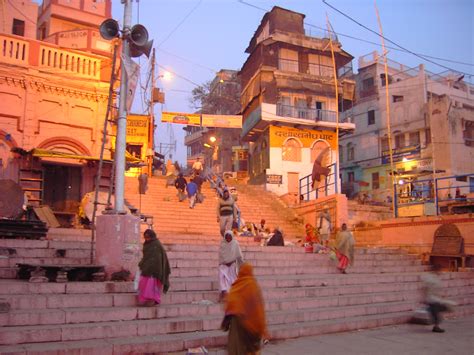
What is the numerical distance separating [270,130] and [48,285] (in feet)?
82.3

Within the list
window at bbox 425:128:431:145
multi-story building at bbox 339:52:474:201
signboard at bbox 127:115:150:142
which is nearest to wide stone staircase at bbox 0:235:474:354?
signboard at bbox 127:115:150:142

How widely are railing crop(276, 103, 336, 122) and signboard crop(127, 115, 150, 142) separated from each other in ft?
30.8

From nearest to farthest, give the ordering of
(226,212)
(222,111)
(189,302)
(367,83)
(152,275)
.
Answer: (152,275)
(189,302)
(226,212)
(367,83)
(222,111)

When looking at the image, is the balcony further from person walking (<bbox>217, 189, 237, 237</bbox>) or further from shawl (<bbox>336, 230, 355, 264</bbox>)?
shawl (<bbox>336, 230, 355, 264</bbox>)

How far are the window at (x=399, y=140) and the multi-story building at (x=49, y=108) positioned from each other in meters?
29.1

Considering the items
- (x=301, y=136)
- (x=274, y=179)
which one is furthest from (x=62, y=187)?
(x=301, y=136)

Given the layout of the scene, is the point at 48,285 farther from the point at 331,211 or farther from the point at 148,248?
the point at 331,211

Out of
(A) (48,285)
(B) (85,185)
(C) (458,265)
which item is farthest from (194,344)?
(B) (85,185)

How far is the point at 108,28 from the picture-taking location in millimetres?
8797

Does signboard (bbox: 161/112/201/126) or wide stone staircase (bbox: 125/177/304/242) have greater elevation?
signboard (bbox: 161/112/201/126)

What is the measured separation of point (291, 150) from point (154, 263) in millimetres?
25225

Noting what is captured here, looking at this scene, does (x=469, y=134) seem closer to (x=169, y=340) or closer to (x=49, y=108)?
(x=49, y=108)

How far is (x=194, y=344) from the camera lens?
6695mm

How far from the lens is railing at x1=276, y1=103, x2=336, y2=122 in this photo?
3219cm
